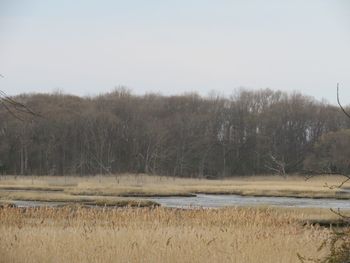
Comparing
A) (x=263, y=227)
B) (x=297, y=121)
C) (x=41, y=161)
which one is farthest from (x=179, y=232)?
(x=297, y=121)

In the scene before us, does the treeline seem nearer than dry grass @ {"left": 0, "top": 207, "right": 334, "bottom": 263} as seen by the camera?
No

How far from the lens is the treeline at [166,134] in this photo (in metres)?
97.3

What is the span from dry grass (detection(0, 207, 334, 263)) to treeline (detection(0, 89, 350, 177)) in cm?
7795

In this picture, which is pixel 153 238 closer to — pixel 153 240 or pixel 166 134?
pixel 153 240

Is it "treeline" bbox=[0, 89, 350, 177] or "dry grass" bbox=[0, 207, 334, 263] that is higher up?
"treeline" bbox=[0, 89, 350, 177]

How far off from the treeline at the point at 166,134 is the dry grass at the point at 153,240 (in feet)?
256

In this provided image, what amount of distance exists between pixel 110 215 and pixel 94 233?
3644 millimetres

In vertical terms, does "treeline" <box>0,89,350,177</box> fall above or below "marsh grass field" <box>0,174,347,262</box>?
above

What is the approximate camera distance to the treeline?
319 feet

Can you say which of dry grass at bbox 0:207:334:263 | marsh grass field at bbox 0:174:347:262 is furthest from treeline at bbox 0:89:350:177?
dry grass at bbox 0:207:334:263

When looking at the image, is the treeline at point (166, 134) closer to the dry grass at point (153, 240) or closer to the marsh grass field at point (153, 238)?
the marsh grass field at point (153, 238)

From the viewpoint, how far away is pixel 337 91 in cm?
552

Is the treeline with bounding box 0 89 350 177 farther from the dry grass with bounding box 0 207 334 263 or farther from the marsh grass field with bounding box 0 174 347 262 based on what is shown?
the dry grass with bounding box 0 207 334 263

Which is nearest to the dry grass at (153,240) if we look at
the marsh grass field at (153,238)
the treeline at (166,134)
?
the marsh grass field at (153,238)
